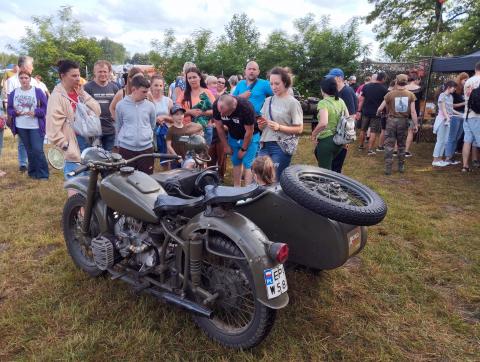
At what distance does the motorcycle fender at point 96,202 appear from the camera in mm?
2906

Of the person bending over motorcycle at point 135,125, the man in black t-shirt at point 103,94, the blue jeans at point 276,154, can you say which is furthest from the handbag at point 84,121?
the blue jeans at point 276,154

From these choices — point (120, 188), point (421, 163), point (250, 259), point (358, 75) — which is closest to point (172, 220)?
point (120, 188)

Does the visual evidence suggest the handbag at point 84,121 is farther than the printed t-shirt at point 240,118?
No

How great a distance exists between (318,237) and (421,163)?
6594mm

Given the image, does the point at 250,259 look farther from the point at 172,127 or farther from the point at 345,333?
the point at 172,127

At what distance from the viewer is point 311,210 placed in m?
2.45

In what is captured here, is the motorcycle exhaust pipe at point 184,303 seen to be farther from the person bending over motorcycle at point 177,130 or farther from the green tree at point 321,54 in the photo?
the green tree at point 321,54

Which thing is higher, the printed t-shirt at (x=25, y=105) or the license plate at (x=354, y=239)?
the printed t-shirt at (x=25, y=105)

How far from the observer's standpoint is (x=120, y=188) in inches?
104

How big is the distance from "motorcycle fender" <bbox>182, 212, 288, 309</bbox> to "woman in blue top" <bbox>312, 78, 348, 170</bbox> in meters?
2.47

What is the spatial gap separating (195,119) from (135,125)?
149 centimetres

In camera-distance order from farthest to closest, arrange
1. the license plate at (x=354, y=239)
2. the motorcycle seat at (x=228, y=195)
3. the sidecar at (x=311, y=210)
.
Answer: the license plate at (x=354, y=239), the sidecar at (x=311, y=210), the motorcycle seat at (x=228, y=195)

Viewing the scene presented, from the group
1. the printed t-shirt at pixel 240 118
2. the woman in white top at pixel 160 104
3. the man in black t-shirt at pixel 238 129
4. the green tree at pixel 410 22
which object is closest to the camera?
the man in black t-shirt at pixel 238 129

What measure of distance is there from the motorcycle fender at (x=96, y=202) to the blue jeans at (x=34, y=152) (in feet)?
12.1
